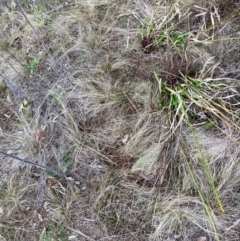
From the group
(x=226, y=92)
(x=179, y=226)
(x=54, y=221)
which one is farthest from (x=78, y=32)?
(x=179, y=226)

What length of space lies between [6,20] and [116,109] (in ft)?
3.37

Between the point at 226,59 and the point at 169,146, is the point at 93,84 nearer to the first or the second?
the point at 169,146

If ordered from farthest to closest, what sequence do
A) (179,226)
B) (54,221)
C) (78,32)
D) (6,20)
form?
(6,20) → (78,32) → (54,221) → (179,226)

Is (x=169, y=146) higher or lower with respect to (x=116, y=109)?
lower

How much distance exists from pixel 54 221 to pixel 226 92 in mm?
1096

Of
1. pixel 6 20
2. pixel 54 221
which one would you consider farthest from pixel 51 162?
pixel 6 20

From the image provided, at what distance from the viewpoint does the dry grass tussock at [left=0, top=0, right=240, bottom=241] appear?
1629 mm

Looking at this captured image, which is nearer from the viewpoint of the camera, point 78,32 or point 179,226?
point 179,226

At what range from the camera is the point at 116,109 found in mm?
1848

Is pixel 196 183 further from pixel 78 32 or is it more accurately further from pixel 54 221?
pixel 78 32

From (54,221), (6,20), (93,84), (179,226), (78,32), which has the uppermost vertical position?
(6,20)

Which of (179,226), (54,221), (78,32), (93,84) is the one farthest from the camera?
(78,32)

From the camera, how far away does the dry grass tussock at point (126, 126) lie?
1.63m

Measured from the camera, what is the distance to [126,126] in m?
1.80
